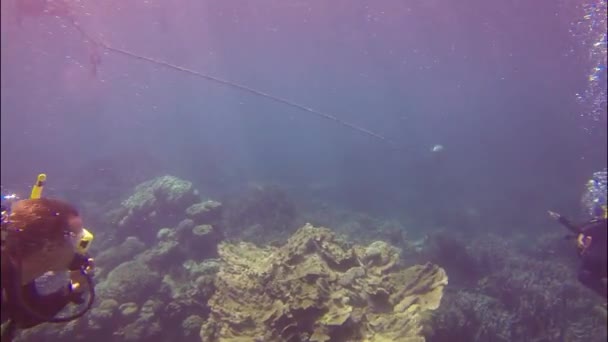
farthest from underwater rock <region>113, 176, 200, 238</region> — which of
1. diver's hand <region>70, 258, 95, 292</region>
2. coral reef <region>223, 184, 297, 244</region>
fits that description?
diver's hand <region>70, 258, 95, 292</region>

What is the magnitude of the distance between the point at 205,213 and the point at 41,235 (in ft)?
35.0

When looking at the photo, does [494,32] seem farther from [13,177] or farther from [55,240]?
[13,177]

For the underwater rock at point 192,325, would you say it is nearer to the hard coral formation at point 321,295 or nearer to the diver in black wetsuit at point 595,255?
the hard coral formation at point 321,295

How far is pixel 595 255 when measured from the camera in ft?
11.8

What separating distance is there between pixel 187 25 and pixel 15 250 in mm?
40059

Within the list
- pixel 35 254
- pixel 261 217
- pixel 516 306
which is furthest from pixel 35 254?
pixel 261 217

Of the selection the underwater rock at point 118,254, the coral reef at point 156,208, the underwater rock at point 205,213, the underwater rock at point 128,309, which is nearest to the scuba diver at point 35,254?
the underwater rock at point 128,309

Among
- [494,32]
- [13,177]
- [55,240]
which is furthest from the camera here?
[494,32]

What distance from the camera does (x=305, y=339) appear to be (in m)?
5.04

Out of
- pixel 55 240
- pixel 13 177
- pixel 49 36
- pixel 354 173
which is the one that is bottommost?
pixel 13 177

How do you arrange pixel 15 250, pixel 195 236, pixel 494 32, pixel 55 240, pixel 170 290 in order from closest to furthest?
1. pixel 15 250
2. pixel 55 240
3. pixel 170 290
4. pixel 195 236
5. pixel 494 32

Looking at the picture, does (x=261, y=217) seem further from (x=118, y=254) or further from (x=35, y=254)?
(x=35, y=254)

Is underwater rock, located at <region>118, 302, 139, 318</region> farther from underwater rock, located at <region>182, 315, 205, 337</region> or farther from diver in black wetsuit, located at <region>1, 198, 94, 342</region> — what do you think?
diver in black wetsuit, located at <region>1, 198, 94, 342</region>

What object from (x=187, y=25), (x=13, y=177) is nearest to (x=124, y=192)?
(x=13, y=177)
